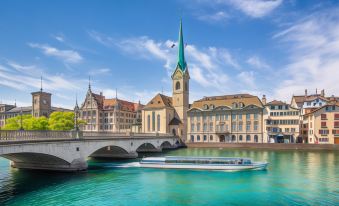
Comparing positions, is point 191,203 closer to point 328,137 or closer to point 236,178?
point 236,178

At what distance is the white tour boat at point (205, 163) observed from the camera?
41.1 meters

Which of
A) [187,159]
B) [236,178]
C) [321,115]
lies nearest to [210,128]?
[321,115]

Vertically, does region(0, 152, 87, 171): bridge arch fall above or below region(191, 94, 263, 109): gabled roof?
below

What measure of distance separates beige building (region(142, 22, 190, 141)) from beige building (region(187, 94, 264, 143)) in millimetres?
6006

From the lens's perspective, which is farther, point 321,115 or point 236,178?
point 321,115

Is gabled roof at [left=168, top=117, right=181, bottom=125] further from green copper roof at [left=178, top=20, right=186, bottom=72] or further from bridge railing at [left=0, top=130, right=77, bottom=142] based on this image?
bridge railing at [left=0, top=130, right=77, bottom=142]

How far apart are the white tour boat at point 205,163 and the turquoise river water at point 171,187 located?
1.92 m

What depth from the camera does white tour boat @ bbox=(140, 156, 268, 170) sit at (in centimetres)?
4106

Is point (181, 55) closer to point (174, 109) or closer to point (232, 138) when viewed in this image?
point (174, 109)

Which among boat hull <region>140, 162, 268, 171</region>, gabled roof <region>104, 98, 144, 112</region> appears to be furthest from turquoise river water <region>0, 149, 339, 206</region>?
gabled roof <region>104, 98, 144, 112</region>

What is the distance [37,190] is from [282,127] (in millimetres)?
80550

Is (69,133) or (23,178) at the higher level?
(69,133)

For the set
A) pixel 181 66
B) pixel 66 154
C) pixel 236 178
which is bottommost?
pixel 236 178

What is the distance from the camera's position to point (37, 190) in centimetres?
2795
